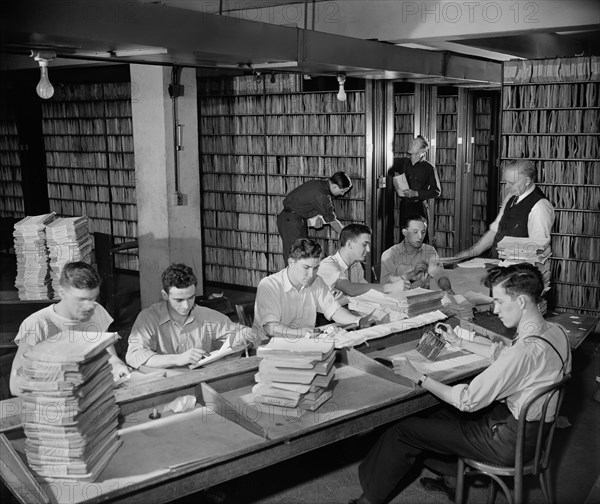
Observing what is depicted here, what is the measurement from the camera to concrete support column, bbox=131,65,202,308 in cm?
675

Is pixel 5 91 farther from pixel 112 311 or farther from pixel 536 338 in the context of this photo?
pixel 536 338

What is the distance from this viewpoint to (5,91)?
31.0 ft

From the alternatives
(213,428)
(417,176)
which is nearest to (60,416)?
(213,428)

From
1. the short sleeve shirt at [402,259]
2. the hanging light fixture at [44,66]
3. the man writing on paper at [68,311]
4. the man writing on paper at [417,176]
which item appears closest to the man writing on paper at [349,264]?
the short sleeve shirt at [402,259]

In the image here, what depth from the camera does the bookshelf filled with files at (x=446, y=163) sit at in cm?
918

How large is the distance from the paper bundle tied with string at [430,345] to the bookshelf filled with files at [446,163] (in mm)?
5544

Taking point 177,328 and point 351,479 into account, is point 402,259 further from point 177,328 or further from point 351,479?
point 177,328

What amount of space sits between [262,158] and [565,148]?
10.5ft

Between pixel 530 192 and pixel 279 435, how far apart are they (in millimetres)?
3685

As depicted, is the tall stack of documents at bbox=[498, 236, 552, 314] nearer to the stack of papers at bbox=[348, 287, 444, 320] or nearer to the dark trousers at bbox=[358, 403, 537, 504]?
the stack of papers at bbox=[348, 287, 444, 320]

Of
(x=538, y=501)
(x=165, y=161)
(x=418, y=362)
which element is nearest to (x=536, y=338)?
(x=418, y=362)

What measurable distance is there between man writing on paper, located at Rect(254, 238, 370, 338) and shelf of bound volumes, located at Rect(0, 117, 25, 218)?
6693 mm

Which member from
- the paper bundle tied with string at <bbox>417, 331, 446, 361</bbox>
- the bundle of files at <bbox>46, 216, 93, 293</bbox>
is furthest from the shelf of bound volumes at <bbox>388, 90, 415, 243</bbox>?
the paper bundle tied with string at <bbox>417, 331, 446, 361</bbox>

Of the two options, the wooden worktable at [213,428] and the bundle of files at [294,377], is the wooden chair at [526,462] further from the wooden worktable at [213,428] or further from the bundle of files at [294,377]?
the bundle of files at [294,377]
